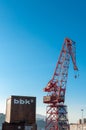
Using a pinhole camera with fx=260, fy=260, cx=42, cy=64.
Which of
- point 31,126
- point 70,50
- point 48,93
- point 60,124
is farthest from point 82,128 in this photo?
point 31,126

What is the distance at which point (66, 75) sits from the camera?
3600 inches

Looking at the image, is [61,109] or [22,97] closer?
[22,97]

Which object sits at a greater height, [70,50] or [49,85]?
[70,50]

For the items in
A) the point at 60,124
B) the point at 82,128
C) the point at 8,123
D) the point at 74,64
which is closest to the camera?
the point at 8,123

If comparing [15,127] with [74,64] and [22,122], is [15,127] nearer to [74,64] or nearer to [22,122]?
[22,122]

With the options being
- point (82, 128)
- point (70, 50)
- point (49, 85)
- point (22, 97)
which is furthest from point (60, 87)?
point (22, 97)

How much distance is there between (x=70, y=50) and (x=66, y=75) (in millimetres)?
9009

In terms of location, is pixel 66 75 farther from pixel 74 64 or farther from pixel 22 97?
pixel 22 97

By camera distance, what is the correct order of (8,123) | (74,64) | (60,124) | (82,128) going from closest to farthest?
1. (8,123)
2. (74,64)
3. (60,124)
4. (82,128)

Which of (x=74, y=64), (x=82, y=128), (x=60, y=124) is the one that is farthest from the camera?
(x=82, y=128)

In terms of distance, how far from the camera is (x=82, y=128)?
10925 cm

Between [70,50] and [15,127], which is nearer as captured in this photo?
[15,127]

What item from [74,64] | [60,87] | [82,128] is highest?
[74,64]

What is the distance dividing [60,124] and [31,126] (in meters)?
60.8
